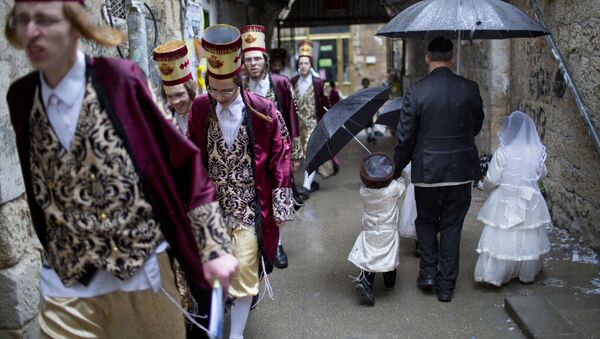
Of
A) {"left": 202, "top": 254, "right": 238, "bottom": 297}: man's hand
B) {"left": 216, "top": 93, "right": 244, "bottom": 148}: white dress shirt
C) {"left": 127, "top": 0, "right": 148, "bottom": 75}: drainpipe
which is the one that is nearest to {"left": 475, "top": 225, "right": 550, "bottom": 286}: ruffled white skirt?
{"left": 216, "top": 93, "right": 244, "bottom": 148}: white dress shirt

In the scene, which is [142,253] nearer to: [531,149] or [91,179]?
[91,179]

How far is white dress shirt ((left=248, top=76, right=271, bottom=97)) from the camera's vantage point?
221 inches

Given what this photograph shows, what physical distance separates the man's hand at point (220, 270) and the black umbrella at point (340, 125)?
212cm

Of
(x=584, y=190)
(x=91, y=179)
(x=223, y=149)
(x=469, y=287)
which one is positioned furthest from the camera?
(x=584, y=190)

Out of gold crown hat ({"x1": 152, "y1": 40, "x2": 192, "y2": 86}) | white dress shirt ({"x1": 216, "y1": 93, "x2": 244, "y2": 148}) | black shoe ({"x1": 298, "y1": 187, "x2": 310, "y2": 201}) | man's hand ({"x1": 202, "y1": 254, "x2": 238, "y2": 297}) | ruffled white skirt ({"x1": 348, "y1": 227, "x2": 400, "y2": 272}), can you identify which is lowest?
black shoe ({"x1": 298, "y1": 187, "x2": 310, "y2": 201})

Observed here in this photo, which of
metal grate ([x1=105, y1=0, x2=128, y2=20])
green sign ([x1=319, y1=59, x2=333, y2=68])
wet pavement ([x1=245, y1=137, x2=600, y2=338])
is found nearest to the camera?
wet pavement ([x1=245, y1=137, x2=600, y2=338])

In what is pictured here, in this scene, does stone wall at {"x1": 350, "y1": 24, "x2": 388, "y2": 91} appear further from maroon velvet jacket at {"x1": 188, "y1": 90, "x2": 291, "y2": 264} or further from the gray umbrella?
maroon velvet jacket at {"x1": 188, "y1": 90, "x2": 291, "y2": 264}

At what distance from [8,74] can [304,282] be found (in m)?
2.63

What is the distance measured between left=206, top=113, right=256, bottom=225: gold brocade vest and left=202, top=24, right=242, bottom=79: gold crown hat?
0.87ft

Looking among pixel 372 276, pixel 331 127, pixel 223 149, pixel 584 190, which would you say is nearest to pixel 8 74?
pixel 223 149

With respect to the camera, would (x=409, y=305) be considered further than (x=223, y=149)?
Yes

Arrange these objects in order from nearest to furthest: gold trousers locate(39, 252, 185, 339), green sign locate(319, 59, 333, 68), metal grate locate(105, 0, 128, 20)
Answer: gold trousers locate(39, 252, 185, 339) → metal grate locate(105, 0, 128, 20) → green sign locate(319, 59, 333, 68)

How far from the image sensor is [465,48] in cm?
876

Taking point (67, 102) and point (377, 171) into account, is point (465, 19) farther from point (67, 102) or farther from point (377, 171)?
point (67, 102)
